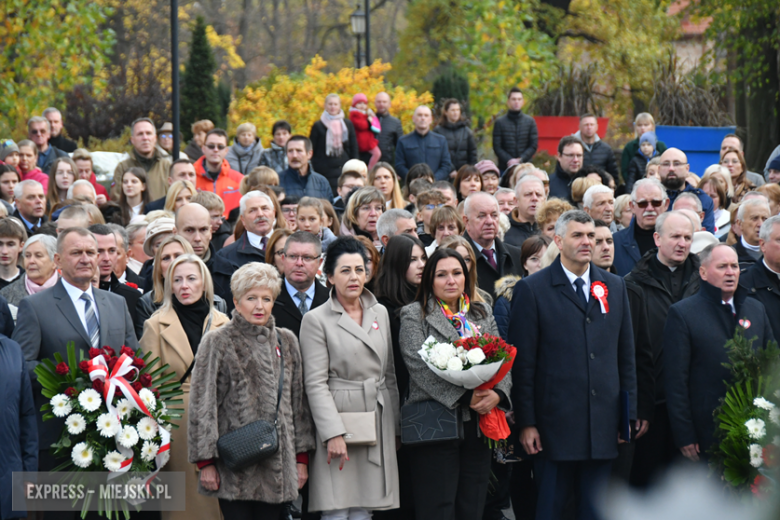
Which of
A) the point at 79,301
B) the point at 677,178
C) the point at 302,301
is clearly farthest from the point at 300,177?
the point at 79,301

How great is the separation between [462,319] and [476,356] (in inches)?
19.9

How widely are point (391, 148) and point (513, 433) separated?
32.7ft

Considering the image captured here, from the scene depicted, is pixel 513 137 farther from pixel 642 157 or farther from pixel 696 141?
pixel 696 141

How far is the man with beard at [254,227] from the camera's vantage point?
820 cm

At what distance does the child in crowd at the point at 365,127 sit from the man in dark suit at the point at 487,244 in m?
7.07

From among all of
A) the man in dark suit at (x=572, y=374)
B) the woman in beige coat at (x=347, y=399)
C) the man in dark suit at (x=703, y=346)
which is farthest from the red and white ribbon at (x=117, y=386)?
the man in dark suit at (x=703, y=346)

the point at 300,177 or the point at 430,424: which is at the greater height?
the point at 300,177

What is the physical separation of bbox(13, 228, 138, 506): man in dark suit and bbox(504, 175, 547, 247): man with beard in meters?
4.20

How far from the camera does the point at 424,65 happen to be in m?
29.0

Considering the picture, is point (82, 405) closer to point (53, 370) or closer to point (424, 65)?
point (53, 370)

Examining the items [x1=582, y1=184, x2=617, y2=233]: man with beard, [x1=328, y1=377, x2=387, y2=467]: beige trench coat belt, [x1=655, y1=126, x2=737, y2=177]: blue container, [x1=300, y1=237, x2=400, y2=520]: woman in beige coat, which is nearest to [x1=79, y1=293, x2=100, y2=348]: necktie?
[x1=300, y1=237, x2=400, y2=520]: woman in beige coat

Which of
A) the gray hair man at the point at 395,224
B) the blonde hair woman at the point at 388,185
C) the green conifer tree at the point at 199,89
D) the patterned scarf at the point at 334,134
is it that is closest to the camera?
the gray hair man at the point at 395,224

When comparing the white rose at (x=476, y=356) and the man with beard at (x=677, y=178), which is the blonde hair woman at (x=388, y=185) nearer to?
the man with beard at (x=677, y=178)

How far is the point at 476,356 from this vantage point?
5.75 meters
